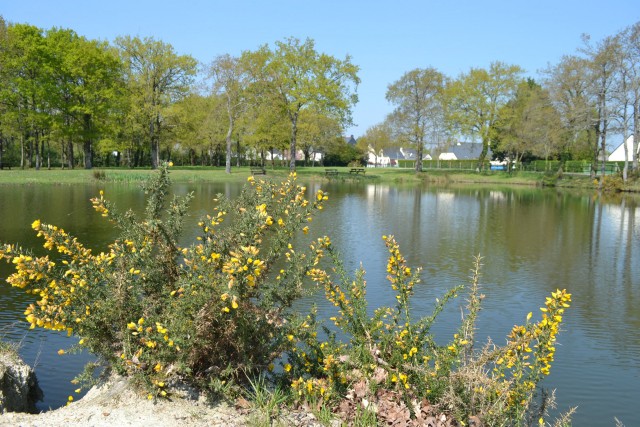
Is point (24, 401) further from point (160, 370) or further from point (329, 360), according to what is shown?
point (329, 360)

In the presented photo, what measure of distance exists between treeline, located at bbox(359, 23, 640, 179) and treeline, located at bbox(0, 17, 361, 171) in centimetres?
1022

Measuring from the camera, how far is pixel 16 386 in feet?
19.5

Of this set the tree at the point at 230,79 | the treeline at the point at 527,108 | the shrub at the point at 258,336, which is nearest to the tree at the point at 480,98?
the treeline at the point at 527,108

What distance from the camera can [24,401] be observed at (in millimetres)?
6094

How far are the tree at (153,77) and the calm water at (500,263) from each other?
20.3 metres

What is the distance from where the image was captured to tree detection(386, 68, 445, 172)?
62.2 m

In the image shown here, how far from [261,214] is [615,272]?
13207 mm

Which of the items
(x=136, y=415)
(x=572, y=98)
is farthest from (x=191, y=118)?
(x=136, y=415)

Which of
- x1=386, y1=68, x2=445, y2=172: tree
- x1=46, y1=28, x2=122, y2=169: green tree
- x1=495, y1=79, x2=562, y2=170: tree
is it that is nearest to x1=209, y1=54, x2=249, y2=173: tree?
x1=46, y1=28, x2=122, y2=169: green tree

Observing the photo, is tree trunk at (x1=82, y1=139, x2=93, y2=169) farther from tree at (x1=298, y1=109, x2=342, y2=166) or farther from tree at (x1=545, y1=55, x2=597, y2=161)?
tree at (x1=545, y1=55, x2=597, y2=161)

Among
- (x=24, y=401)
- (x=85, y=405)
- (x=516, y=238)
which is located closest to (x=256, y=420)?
(x=85, y=405)

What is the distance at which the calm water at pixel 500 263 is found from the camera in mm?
7941

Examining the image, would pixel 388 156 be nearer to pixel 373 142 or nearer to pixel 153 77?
pixel 373 142

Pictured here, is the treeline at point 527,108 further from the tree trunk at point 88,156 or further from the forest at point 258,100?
the tree trunk at point 88,156
